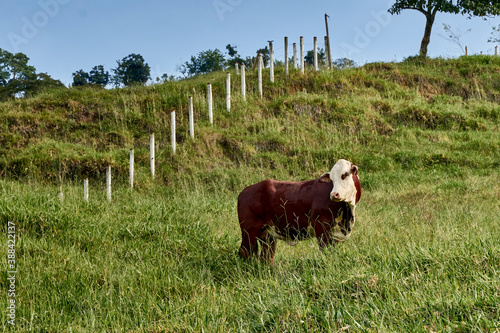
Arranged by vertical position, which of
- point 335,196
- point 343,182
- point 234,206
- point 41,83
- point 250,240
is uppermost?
point 41,83

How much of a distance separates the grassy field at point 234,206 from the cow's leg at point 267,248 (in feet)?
0.66

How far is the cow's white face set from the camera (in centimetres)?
524

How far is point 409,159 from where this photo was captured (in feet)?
48.0

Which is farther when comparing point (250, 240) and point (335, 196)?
point (250, 240)

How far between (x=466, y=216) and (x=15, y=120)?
15.0 m

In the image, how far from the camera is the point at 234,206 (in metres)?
9.70

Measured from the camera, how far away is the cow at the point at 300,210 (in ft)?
17.7

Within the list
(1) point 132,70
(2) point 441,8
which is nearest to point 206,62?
(1) point 132,70

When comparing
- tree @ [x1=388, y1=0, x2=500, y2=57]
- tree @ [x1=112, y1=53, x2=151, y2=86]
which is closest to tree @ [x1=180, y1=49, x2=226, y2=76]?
tree @ [x1=112, y1=53, x2=151, y2=86]

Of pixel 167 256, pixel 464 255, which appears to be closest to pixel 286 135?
pixel 167 256

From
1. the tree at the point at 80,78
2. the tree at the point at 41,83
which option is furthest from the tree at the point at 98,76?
the tree at the point at 41,83

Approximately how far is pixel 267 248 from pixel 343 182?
133 centimetres

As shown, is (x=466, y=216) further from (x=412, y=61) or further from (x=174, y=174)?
(x=412, y=61)

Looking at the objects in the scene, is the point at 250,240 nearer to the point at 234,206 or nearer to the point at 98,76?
the point at 234,206
